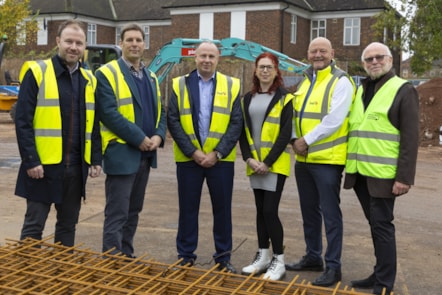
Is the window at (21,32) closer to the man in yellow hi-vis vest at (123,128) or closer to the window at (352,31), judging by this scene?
the window at (352,31)

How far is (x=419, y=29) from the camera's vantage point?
24.4 metres

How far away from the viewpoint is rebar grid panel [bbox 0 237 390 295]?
11.6 ft

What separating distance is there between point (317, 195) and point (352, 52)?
3134cm

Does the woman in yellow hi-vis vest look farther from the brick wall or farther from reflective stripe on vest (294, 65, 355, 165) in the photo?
the brick wall

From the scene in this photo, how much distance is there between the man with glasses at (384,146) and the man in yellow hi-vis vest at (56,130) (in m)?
2.36

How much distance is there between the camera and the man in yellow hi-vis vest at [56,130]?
4520 millimetres

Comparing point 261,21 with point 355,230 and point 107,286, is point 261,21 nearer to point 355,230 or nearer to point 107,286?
point 355,230

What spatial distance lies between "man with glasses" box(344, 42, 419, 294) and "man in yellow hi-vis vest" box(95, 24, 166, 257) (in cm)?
189

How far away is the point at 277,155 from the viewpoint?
200 inches

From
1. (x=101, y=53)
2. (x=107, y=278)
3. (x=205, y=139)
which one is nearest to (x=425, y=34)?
(x=101, y=53)

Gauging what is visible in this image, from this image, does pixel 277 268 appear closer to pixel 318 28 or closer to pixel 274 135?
pixel 274 135

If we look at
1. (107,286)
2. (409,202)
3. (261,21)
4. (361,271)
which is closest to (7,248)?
(107,286)

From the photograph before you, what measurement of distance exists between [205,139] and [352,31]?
1244 inches

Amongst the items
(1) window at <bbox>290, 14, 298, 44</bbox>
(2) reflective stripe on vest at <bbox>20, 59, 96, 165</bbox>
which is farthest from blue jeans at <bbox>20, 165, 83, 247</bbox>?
(1) window at <bbox>290, 14, 298, 44</bbox>
